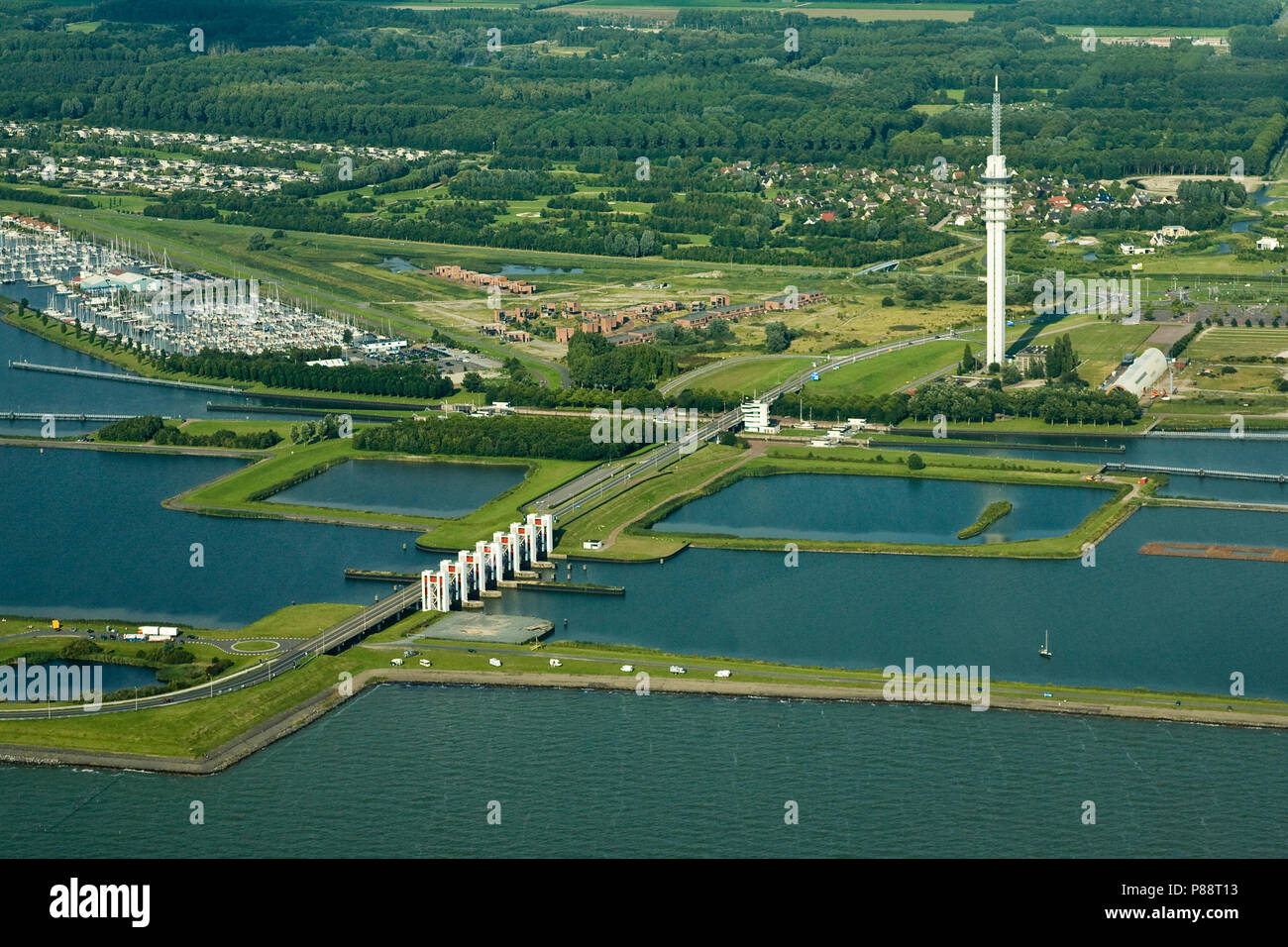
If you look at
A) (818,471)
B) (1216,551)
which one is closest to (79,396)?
(818,471)

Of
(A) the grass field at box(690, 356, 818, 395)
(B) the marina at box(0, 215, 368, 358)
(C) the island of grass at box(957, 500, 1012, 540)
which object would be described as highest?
(B) the marina at box(0, 215, 368, 358)

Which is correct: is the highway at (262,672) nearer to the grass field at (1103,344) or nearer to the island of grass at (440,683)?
the island of grass at (440,683)

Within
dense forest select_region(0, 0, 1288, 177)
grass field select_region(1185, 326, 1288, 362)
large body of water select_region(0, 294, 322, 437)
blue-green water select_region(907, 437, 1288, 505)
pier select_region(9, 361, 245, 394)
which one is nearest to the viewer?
blue-green water select_region(907, 437, 1288, 505)

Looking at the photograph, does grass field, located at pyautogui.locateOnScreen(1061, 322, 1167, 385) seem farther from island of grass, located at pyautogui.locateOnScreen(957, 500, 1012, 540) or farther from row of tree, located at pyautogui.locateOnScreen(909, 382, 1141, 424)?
island of grass, located at pyautogui.locateOnScreen(957, 500, 1012, 540)

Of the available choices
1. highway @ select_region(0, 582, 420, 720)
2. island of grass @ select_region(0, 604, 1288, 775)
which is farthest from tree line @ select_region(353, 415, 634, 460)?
island of grass @ select_region(0, 604, 1288, 775)

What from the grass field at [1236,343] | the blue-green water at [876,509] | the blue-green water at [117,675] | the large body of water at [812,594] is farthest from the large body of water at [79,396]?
the grass field at [1236,343]

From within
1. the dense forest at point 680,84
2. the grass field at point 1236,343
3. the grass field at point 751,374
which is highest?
the dense forest at point 680,84
